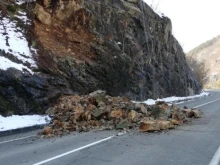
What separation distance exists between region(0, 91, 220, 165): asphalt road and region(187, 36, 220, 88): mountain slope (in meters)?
106

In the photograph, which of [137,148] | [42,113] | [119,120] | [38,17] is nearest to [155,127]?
[119,120]

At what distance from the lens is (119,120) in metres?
12.4

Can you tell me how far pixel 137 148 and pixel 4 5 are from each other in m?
17.0

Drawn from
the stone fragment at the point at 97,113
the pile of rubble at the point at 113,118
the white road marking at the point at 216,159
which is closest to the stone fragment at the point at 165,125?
the pile of rubble at the point at 113,118

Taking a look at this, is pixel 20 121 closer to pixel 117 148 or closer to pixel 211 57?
pixel 117 148

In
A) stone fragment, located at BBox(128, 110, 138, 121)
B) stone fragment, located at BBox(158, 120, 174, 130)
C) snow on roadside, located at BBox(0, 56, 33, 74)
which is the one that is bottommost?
stone fragment, located at BBox(158, 120, 174, 130)

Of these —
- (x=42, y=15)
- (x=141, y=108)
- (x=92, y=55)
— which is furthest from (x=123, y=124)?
(x=42, y=15)

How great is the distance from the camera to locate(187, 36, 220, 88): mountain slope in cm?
12150

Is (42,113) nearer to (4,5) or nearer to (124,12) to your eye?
(4,5)

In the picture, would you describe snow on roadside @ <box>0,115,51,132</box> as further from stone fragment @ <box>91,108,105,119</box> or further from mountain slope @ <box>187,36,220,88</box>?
mountain slope @ <box>187,36,220,88</box>

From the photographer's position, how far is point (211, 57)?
14112cm

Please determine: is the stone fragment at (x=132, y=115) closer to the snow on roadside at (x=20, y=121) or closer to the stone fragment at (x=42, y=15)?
the snow on roadside at (x=20, y=121)

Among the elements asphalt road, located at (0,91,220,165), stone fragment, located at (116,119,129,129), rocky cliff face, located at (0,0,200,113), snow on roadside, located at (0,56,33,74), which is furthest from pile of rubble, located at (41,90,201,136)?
snow on roadside, located at (0,56,33,74)

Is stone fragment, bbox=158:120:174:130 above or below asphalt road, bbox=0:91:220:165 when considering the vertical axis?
above
